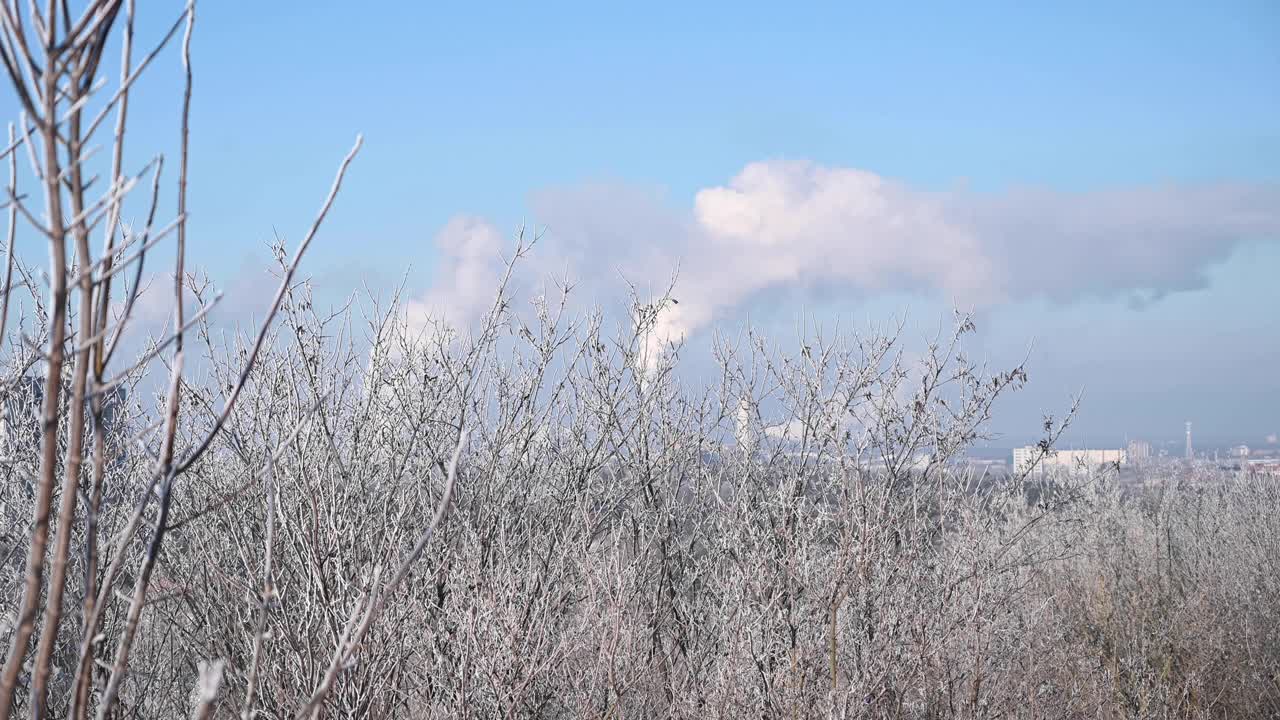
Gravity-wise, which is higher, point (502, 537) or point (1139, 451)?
point (1139, 451)

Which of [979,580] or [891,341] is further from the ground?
[891,341]

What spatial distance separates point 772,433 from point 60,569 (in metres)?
11.6

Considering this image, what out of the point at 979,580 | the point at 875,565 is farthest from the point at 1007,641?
the point at 875,565

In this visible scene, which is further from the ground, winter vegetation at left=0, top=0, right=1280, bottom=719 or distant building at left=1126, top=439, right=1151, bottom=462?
distant building at left=1126, top=439, right=1151, bottom=462

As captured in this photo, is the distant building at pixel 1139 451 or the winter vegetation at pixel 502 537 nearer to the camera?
the winter vegetation at pixel 502 537

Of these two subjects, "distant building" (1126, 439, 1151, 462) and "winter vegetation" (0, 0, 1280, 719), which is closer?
"winter vegetation" (0, 0, 1280, 719)

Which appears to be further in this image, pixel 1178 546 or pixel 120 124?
pixel 1178 546

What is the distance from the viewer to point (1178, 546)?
23891 millimetres

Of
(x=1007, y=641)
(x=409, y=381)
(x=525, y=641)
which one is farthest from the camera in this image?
(x=409, y=381)

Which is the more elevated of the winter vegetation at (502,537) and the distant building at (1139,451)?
the distant building at (1139,451)

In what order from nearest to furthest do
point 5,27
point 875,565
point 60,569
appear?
point 60,569, point 5,27, point 875,565

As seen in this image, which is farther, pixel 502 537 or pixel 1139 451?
pixel 1139 451

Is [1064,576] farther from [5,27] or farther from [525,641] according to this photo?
[5,27]

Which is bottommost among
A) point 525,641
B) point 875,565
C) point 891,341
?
point 525,641
